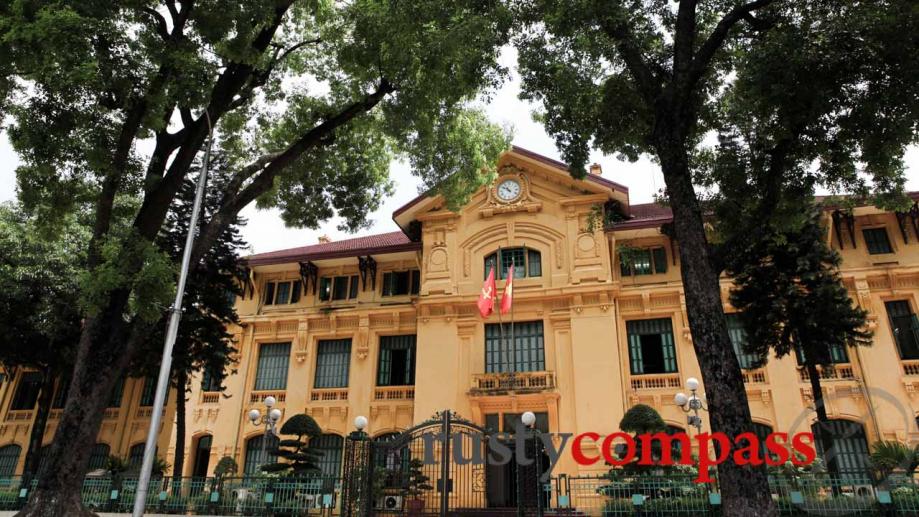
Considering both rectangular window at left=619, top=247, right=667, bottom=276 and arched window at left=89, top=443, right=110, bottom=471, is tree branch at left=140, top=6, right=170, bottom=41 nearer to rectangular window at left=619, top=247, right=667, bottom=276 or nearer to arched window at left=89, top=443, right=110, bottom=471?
rectangular window at left=619, top=247, right=667, bottom=276

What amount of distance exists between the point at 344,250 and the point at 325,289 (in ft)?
6.12

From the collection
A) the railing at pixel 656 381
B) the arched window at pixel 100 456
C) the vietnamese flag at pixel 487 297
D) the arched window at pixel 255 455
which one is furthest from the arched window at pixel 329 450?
the railing at pixel 656 381

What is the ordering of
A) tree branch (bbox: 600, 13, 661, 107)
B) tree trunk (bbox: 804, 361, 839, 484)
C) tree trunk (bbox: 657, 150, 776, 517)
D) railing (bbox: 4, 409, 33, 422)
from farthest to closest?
1. railing (bbox: 4, 409, 33, 422)
2. tree trunk (bbox: 804, 361, 839, 484)
3. tree branch (bbox: 600, 13, 661, 107)
4. tree trunk (bbox: 657, 150, 776, 517)

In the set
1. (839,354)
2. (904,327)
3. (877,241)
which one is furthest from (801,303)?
(877,241)

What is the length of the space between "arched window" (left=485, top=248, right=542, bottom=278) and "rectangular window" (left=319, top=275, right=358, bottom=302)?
573cm

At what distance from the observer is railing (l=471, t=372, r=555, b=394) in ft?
62.0

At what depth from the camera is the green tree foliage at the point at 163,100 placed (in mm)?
9789

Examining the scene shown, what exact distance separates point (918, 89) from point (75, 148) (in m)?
15.3

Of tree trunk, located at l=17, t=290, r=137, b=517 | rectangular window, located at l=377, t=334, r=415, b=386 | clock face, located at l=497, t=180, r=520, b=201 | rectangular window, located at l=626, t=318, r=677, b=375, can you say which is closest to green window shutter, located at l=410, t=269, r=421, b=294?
rectangular window, located at l=377, t=334, r=415, b=386

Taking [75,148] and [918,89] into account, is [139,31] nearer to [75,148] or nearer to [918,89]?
[75,148]

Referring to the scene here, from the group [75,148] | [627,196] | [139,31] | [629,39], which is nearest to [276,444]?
[75,148]

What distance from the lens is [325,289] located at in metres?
23.9

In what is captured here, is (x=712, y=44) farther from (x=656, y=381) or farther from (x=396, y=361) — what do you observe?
(x=396, y=361)

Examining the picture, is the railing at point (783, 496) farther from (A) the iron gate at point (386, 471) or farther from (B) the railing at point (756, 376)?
(B) the railing at point (756, 376)
